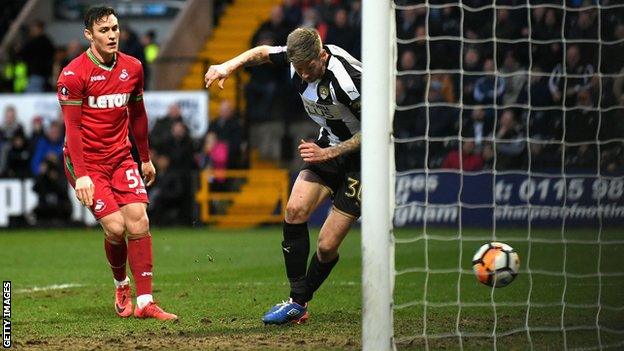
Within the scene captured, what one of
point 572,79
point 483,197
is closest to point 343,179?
point 572,79

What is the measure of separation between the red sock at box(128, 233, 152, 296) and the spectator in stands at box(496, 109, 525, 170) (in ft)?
31.3

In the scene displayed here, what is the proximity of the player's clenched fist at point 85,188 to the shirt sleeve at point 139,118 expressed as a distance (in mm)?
759

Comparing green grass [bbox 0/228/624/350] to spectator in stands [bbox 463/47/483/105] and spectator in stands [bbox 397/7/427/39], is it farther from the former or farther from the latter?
spectator in stands [bbox 397/7/427/39]

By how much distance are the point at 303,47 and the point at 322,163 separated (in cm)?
100

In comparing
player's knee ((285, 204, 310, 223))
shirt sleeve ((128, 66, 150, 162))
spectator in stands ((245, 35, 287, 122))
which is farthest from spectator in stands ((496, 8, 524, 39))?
player's knee ((285, 204, 310, 223))

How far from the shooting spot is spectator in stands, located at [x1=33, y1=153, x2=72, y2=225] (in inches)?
780

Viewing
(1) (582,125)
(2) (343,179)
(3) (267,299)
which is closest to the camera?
(2) (343,179)

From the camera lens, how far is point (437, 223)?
59.5 ft

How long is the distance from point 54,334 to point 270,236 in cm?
959

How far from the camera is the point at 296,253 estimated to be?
27.1ft

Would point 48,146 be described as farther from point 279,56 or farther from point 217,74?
point 217,74

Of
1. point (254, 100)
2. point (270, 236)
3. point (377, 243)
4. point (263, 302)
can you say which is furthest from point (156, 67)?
point (377, 243)

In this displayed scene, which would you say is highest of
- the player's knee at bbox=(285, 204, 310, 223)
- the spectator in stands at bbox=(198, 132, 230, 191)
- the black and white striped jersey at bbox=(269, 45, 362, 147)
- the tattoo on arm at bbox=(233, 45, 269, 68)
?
the tattoo on arm at bbox=(233, 45, 269, 68)

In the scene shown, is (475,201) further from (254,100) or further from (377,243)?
(377,243)
